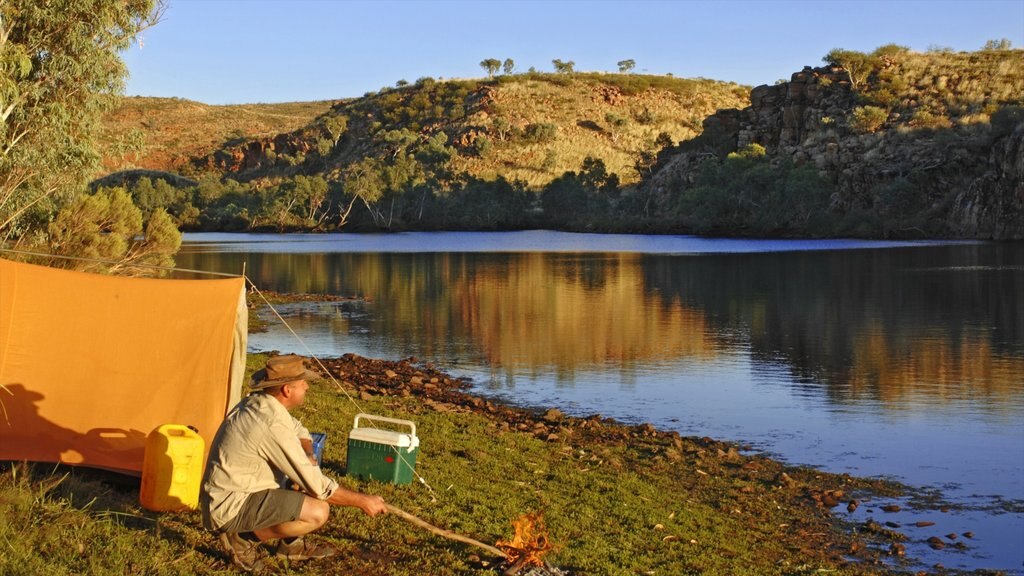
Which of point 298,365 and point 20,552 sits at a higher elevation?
point 298,365

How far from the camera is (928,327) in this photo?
86.0 ft

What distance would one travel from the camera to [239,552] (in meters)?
6.84

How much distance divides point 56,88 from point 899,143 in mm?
71544

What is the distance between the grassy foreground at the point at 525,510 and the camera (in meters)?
7.23

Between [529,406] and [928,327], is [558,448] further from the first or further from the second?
[928,327]

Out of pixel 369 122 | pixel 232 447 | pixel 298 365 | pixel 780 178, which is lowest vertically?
pixel 232 447

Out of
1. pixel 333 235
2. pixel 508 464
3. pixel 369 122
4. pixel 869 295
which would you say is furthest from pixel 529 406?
pixel 369 122

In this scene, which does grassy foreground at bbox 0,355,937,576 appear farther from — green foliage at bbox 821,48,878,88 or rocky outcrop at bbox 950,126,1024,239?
green foliage at bbox 821,48,878,88

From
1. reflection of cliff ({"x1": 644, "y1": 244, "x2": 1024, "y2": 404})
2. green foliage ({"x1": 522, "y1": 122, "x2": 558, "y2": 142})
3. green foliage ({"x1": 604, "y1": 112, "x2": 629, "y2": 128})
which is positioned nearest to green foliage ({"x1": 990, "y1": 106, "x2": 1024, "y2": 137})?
reflection of cliff ({"x1": 644, "y1": 244, "x2": 1024, "y2": 404})

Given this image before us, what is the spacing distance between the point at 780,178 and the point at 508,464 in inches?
2884

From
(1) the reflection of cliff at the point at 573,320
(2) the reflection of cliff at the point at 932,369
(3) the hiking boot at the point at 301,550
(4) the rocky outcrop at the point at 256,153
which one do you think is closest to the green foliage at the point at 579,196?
(4) the rocky outcrop at the point at 256,153

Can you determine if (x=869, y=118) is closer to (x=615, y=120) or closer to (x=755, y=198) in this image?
(x=755, y=198)

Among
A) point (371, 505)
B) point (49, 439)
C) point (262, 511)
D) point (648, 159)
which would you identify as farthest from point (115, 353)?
point (648, 159)

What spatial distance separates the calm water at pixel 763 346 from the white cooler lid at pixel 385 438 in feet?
15.0
